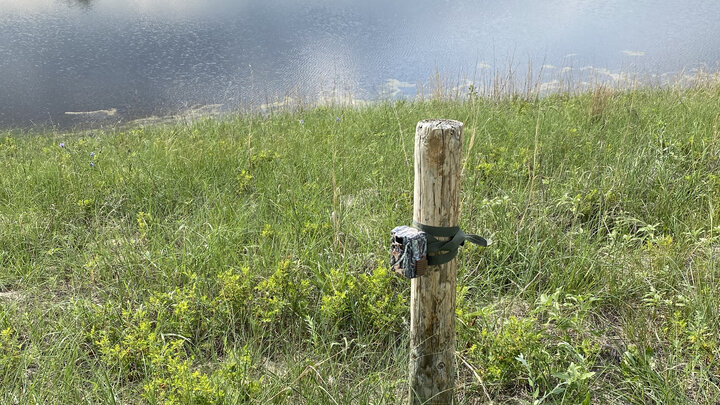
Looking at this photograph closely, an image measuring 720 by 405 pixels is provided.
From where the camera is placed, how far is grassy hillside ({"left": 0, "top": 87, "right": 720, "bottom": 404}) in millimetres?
1766

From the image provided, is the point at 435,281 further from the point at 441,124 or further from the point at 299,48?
the point at 299,48

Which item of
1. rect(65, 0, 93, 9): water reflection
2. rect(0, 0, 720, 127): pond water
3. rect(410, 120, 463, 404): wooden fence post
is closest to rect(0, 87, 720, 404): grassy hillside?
rect(410, 120, 463, 404): wooden fence post

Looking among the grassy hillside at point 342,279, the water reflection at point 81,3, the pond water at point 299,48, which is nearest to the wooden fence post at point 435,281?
the grassy hillside at point 342,279

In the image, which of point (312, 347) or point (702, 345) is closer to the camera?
point (702, 345)

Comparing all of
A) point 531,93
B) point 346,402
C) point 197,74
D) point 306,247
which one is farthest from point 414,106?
point 197,74

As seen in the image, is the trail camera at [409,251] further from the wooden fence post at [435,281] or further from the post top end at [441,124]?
the post top end at [441,124]

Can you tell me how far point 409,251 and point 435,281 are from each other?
6.9 inches

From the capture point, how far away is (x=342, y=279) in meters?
2.14

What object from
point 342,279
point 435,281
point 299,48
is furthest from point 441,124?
point 299,48

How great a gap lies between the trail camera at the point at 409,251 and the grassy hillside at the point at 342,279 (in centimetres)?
54

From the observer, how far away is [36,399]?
5.51ft

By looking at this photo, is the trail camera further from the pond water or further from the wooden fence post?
the pond water

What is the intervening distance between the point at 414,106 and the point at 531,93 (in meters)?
1.67

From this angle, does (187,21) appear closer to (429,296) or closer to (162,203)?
(162,203)
